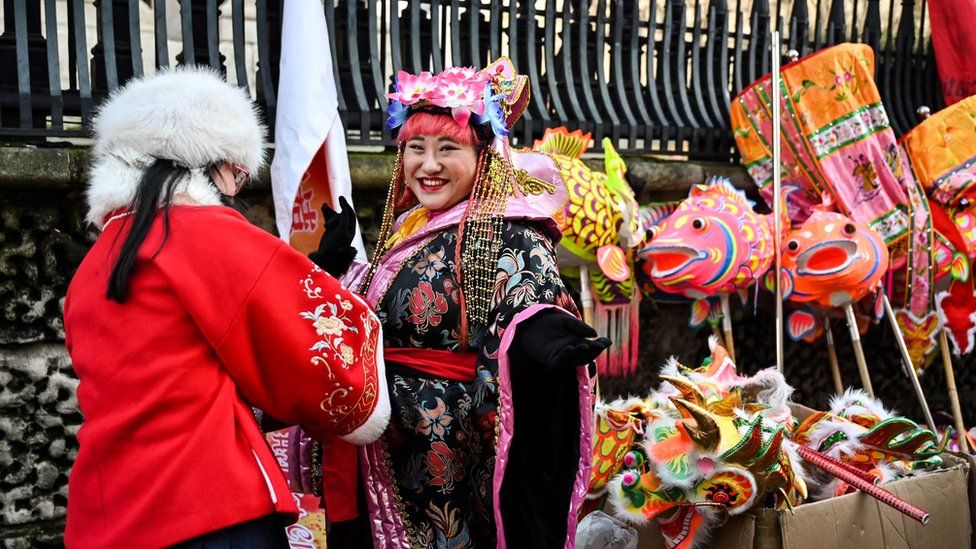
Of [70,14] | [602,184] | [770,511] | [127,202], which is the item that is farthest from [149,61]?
[770,511]

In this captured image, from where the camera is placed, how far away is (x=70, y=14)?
372 centimetres

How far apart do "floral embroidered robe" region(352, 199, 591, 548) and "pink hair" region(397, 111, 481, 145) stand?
0.81ft

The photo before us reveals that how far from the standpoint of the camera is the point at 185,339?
1965 mm

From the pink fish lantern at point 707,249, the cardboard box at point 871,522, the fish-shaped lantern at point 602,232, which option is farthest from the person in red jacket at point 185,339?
the pink fish lantern at point 707,249

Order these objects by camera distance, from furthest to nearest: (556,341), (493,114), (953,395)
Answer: (953,395) < (493,114) < (556,341)

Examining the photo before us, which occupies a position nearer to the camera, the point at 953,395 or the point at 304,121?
the point at 304,121

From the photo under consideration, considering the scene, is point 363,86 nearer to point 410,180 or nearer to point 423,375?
point 410,180

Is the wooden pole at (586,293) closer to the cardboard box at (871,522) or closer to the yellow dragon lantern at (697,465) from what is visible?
the yellow dragon lantern at (697,465)

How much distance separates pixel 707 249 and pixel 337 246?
1.85m

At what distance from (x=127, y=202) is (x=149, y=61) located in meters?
4.25

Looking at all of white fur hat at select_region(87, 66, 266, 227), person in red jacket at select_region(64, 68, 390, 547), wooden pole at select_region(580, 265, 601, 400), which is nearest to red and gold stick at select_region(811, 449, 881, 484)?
wooden pole at select_region(580, 265, 601, 400)

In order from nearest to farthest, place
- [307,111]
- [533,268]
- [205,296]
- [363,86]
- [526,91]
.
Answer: [205,296], [533,268], [526,91], [307,111], [363,86]

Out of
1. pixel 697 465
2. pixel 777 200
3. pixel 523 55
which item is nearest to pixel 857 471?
pixel 697 465

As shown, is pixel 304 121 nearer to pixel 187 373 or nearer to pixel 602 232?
pixel 602 232
